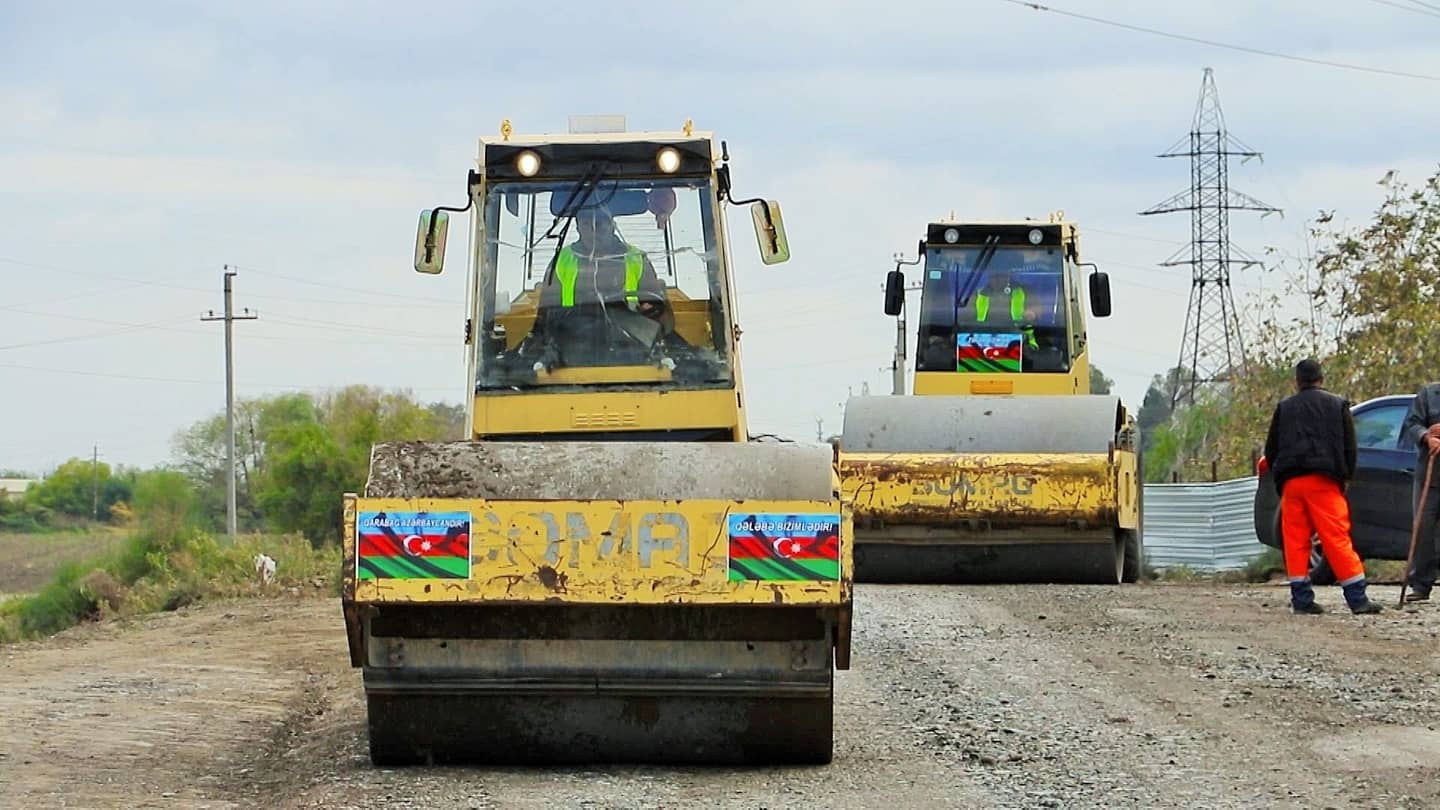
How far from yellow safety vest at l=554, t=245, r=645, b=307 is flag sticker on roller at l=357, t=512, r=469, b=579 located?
255 cm

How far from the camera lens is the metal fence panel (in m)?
22.5

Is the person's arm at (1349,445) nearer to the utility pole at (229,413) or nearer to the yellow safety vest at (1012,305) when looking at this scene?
the yellow safety vest at (1012,305)

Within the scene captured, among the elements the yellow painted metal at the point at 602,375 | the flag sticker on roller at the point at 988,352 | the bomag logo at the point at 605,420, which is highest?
the flag sticker on roller at the point at 988,352

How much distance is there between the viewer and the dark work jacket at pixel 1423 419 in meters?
13.9

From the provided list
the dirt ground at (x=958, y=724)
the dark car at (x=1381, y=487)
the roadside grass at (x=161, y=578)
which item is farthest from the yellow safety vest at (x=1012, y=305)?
the roadside grass at (x=161, y=578)

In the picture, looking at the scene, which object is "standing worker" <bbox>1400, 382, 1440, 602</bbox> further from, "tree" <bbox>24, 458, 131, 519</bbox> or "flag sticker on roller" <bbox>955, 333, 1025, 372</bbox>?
"tree" <bbox>24, 458, 131, 519</bbox>

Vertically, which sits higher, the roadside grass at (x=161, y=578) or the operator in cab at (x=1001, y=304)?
the operator in cab at (x=1001, y=304)

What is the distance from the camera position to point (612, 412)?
967 centimetres

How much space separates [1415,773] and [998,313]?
1250 centimetres

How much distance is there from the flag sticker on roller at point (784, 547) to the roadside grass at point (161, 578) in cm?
1466

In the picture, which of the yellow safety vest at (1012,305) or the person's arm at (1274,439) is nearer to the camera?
the person's arm at (1274,439)

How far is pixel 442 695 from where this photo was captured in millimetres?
7777

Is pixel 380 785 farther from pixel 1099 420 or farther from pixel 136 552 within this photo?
pixel 136 552

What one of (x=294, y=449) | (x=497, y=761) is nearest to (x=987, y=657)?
(x=497, y=761)
